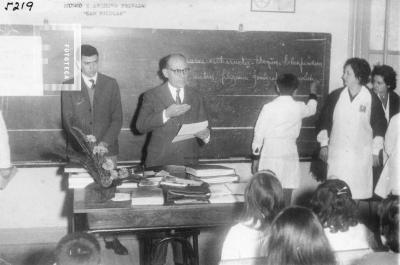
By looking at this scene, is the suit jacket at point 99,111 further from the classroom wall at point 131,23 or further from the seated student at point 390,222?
the seated student at point 390,222

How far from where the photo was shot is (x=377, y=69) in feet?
12.8

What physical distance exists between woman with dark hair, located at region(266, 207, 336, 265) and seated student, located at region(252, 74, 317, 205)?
85.2 inches

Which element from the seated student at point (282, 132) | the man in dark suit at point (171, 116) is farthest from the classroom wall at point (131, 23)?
the man in dark suit at point (171, 116)

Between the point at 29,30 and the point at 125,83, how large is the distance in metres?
0.80

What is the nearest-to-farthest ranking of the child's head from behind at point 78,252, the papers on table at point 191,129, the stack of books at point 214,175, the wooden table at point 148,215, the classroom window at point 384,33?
the child's head from behind at point 78,252
the wooden table at point 148,215
the stack of books at point 214,175
the papers on table at point 191,129
the classroom window at point 384,33

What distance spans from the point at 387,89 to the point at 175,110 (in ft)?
5.89

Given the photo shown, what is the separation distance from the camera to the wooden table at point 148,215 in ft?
7.59

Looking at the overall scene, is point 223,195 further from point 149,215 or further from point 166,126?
point 166,126

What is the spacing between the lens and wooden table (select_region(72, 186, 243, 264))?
7.59 ft

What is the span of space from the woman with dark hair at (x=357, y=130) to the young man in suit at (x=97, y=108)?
1.61 meters

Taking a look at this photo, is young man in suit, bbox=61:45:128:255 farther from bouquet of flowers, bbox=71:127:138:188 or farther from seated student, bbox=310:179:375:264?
seated student, bbox=310:179:375:264

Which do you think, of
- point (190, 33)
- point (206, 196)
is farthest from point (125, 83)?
point (206, 196)

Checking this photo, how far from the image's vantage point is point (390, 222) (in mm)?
1757

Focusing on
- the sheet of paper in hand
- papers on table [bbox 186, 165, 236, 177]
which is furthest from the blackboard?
papers on table [bbox 186, 165, 236, 177]
